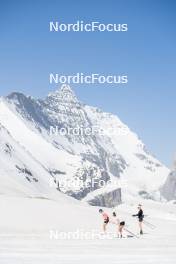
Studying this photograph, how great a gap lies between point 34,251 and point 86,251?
203 cm

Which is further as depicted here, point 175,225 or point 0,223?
point 175,225

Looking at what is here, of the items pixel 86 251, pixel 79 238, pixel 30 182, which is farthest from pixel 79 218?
pixel 30 182

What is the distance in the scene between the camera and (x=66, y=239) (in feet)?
94.6

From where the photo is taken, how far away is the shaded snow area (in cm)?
2017

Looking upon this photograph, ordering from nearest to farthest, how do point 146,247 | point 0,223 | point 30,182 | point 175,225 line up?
1. point 146,247
2. point 0,223
3. point 175,225
4. point 30,182

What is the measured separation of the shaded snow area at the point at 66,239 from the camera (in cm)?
2017

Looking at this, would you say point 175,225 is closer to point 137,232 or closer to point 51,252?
point 137,232

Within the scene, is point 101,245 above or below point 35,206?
below

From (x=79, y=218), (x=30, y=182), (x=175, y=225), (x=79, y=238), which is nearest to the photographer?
(x=79, y=238)

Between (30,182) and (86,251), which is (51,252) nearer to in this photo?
(86,251)

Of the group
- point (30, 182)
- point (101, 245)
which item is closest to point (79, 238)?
point (101, 245)

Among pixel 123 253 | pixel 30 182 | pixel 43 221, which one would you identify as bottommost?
pixel 123 253

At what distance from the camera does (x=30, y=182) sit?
182 metres

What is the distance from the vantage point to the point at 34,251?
2219 centimetres
